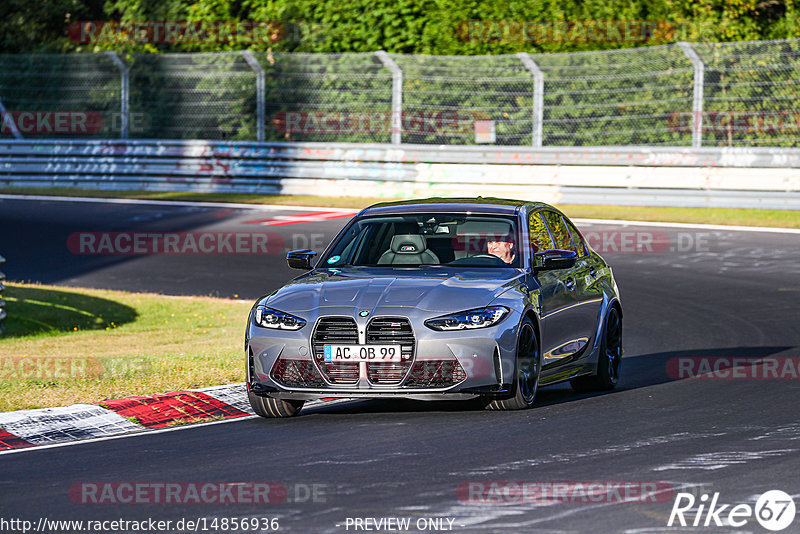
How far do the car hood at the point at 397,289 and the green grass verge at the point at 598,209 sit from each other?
1415 cm

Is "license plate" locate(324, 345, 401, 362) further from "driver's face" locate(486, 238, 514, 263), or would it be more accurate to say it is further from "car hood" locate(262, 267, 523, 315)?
"driver's face" locate(486, 238, 514, 263)

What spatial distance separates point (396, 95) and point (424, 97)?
0.58m

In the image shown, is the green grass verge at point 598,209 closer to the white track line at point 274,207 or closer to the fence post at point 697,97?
the white track line at point 274,207

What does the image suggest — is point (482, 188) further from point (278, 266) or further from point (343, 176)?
point (278, 266)

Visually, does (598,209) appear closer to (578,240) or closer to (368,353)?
(578,240)

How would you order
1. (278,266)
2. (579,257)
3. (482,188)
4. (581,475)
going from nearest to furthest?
1. (581,475)
2. (579,257)
3. (278,266)
4. (482,188)

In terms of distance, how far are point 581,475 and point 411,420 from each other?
7.09 ft

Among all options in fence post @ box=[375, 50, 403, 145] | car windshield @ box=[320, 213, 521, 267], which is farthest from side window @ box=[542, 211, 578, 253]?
fence post @ box=[375, 50, 403, 145]

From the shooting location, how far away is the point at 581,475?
7016 mm

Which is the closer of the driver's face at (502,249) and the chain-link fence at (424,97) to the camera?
the driver's face at (502,249)

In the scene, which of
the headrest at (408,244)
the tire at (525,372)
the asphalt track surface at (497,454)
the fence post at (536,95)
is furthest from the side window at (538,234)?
the fence post at (536,95)

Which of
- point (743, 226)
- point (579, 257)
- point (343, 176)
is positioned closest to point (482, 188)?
point (343, 176)

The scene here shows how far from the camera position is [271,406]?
931cm

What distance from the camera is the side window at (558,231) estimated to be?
35.2ft
